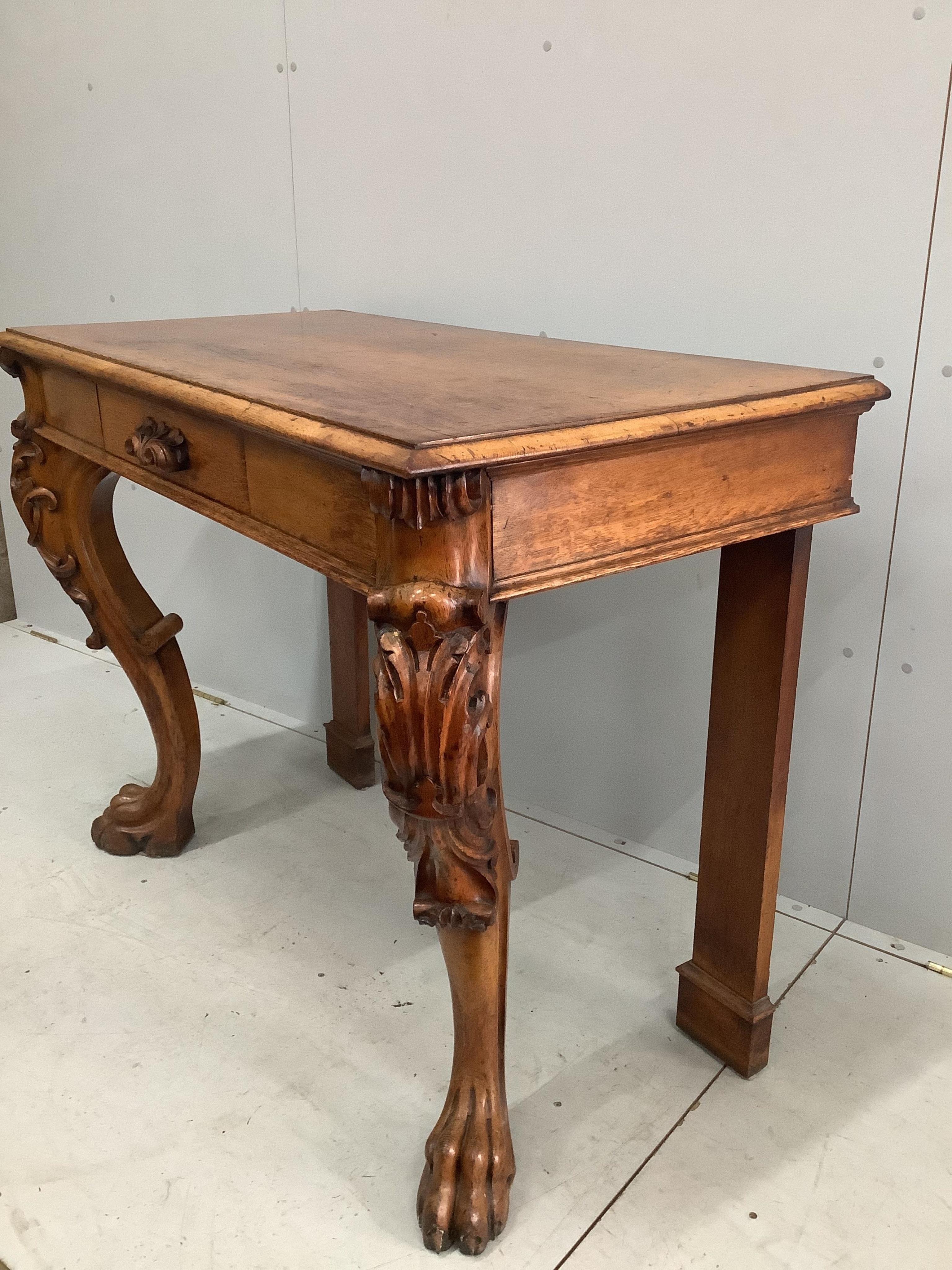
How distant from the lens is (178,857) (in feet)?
5.39

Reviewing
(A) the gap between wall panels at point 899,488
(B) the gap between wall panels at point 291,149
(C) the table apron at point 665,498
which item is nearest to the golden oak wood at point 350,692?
(B) the gap between wall panels at point 291,149

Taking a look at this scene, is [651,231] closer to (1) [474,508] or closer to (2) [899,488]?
(2) [899,488]

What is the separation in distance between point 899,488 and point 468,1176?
2.93ft

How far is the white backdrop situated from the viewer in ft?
4.08

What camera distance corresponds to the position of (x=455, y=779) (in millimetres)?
804

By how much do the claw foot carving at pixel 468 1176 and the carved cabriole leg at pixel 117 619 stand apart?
0.77 m

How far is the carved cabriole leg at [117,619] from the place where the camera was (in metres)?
1.45

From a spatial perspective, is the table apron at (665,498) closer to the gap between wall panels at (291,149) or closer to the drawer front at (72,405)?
the drawer front at (72,405)

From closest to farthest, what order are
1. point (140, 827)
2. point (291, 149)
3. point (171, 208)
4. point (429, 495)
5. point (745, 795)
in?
point (429, 495), point (745, 795), point (140, 827), point (291, 149), point (171, 208)

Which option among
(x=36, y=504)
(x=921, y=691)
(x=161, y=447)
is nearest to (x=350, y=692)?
(x=36, y=504)

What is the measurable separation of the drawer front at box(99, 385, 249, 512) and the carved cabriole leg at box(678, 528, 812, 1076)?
1.62 ft

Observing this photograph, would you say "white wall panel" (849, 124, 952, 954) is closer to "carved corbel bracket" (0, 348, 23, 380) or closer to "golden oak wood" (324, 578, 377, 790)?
"golden oak wood" (324, 578, 377, 790)

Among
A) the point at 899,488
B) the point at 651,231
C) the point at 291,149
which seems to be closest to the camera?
the point at 899,488

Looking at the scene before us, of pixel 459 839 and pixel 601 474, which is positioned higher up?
pixel 601 474
